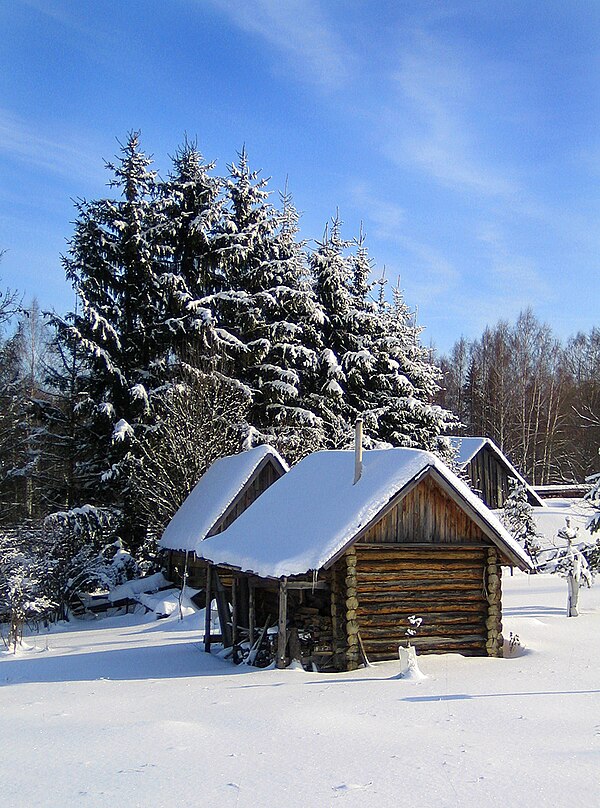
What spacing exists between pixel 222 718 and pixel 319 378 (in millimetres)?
25137

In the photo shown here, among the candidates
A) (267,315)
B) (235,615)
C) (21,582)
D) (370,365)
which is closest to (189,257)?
(267,315)

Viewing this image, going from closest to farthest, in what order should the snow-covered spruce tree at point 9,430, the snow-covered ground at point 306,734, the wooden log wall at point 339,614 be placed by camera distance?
the snow-covered ground at point 306,734 < the wooden log wall at point 339,614 < the snow-covered spruce tree at point 9,430

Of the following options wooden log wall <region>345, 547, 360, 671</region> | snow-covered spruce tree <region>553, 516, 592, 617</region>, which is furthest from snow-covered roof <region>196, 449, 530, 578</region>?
snow-covered spruce tree <region>553, 516, 592, 617</region>

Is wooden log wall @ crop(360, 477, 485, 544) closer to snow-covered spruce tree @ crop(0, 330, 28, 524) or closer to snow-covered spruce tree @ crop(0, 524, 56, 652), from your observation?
snow-covered spruce tree @ crop(0, 524, 56, 652)

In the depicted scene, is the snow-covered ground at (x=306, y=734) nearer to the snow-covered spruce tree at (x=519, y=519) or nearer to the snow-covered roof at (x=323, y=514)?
the snow-covered roof at (x=323, y=514)

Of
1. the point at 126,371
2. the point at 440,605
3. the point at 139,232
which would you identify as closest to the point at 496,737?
the point at 440,605

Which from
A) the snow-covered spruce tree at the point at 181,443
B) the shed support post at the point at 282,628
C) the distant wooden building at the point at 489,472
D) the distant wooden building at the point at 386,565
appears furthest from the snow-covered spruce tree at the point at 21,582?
the distant wooden building at the point at 489,472

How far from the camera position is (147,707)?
11750 mm

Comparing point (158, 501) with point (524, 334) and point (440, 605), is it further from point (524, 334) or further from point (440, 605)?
point (524, 334)

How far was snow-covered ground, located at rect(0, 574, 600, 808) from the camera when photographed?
292 inches

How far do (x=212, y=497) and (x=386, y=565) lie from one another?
10.6 m

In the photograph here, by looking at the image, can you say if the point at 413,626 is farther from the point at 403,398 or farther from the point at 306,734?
the point at 403,398

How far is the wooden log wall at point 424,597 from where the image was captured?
52.1ft

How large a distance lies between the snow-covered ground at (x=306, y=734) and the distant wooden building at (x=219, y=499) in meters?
7.28
